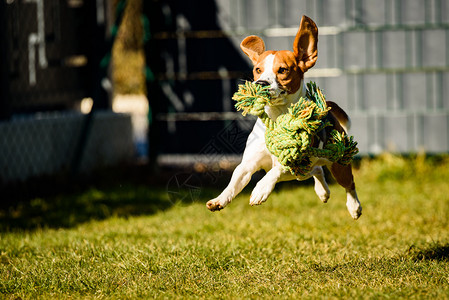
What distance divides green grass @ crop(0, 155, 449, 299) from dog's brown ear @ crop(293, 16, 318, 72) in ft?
3.83

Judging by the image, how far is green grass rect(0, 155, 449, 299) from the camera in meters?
3.53

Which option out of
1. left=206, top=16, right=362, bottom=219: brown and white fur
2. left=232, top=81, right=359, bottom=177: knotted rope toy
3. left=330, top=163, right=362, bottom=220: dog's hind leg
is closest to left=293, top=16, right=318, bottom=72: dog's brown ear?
left=206, top=16, right=362, bottom=219: brown and white fur

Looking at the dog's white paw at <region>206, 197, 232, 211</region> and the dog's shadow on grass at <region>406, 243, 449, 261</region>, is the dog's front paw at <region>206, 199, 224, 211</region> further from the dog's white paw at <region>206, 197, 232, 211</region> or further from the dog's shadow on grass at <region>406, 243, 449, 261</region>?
the dog's shadow on grass at <region>406, 243, 449, 261</region>

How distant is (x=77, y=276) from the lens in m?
3.83

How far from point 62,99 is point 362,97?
391 centimetres

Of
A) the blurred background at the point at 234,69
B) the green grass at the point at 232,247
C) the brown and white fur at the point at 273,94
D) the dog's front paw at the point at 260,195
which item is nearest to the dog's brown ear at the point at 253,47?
the brown and white fur at the point at 273,94

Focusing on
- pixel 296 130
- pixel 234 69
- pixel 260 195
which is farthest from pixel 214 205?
pixel 234 69

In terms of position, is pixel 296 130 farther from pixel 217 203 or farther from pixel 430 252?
pixel 430 252

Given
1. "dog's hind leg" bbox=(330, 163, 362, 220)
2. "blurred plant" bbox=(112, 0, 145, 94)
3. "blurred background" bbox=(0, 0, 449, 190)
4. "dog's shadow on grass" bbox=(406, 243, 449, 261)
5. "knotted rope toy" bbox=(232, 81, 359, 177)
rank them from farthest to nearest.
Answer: "blurred plant" bbox=(112, 0, 145, 94), "blurred background" bbox=(0, 0, 449, 190), "dog's shadow on grass" bbox=(406, 243, 449, 261), "dog's hind leg" bbox=(330, 163, 362, 220), "knotted rope toy" bbox=(232, 81, 359, 177)

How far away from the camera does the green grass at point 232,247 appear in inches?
139

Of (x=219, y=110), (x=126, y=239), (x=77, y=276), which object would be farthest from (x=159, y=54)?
(x=77, y=276)

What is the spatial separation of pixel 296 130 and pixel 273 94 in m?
0.21

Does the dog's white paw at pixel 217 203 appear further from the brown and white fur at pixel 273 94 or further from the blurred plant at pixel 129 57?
the blurred plant at pixel 129 57

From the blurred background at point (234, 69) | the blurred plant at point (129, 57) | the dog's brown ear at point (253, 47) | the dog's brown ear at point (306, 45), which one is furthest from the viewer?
the blurred plant at point (129, 57)
